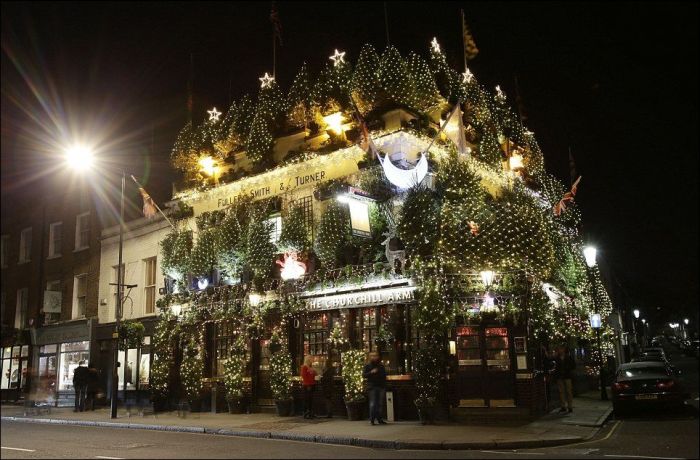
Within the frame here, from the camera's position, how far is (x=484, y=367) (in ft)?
56.0

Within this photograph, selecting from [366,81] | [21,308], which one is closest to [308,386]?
[366,81]

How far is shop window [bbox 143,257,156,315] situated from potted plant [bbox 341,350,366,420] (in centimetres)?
1131

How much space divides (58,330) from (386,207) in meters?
18.8

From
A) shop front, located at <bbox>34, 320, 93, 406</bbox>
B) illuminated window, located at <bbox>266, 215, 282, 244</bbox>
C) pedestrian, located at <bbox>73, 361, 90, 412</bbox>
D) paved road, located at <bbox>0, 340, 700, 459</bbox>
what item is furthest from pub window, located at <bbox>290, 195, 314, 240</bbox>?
shop front, located at <bbox>34, 320, 93, 406</bbox>

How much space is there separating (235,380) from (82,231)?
1410cm

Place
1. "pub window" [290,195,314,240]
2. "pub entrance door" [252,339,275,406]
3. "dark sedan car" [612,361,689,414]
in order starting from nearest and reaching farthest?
"dark sedan car" [612,361,689,414] → "pub entrance door" [252,339,275,406] → "pub window" [290,195,314,240]

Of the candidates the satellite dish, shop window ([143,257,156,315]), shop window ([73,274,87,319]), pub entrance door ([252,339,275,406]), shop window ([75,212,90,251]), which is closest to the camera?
Answer: the satellite dish

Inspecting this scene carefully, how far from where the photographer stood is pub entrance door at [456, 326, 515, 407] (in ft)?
55.2

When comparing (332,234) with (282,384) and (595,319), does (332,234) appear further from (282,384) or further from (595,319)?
(595,319)

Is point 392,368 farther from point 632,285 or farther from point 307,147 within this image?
point 632,285

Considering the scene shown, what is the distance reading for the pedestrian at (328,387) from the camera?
18703 millimetres

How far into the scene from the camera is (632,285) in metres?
66.5

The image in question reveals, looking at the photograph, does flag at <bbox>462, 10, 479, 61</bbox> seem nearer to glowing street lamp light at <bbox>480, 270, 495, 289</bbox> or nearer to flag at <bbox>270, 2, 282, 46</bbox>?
flag at <bbox>270, 2, 282, 46</bbox>

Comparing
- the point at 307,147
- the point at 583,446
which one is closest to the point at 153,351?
the point at 307,147
